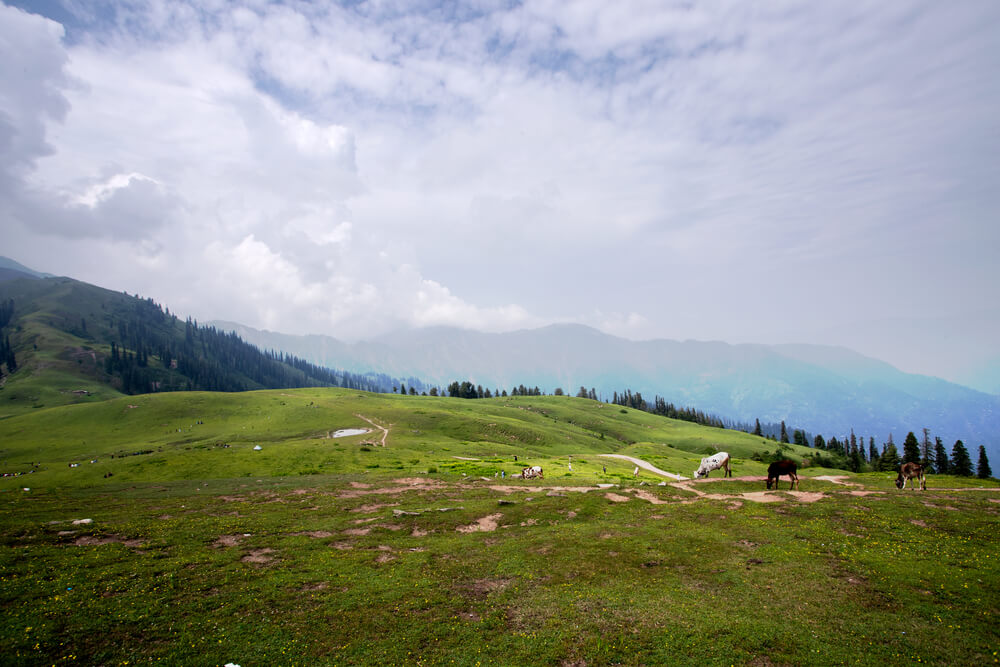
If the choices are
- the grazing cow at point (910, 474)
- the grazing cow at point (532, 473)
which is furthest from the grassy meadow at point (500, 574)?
the grazing cow at point (532, 473)

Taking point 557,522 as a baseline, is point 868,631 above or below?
above

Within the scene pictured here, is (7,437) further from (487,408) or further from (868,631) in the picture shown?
(868,631)

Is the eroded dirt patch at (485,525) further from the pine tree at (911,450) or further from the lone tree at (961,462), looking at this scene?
the lone tree at (961,462)

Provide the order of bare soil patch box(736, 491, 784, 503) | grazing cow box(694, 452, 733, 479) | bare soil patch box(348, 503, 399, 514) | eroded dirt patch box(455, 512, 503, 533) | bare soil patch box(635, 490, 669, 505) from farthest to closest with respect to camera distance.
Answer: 1. grazing cow box(694, 452, 733, 479)
2. bare soil patch box(348, 503, 399, 514)
3. bare soil patch box(635, 490, 669, 505)
4. bare soil patch box(736, 491, 784, 503)
5. eroded dirt patch box(455, 512, 503, 533)

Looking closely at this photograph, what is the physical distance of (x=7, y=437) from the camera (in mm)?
84750

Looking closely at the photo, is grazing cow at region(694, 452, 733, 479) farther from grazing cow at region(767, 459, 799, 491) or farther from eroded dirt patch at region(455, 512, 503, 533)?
eroded dirt patch at region(455, 512, 503, 533)

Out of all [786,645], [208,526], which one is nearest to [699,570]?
[786,645]

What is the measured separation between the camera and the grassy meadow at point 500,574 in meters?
12.6

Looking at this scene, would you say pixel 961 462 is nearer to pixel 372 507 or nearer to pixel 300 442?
pixel 372 507

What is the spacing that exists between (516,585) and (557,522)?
9.56 m

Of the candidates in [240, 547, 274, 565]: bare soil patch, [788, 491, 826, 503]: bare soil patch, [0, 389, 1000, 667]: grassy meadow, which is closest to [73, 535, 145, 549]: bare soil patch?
[0, 389, 1000, 667]: grassy meadow

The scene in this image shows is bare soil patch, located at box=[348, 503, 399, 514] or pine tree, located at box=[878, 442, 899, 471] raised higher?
bare soil patch, located at box=[348, 503, 399, 514]

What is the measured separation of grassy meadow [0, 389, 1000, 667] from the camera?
1263 cm

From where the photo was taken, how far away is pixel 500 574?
61.5 feet
